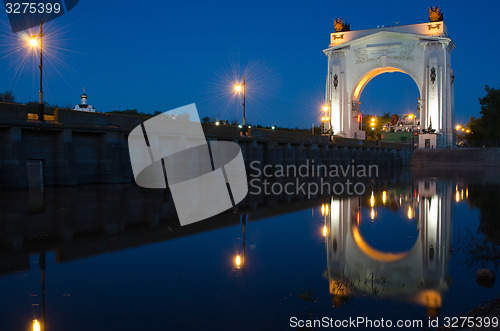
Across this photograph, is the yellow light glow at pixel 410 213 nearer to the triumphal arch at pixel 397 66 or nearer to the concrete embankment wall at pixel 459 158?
the concrete embankment wall at pixel 459 158

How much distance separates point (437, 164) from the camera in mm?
66375

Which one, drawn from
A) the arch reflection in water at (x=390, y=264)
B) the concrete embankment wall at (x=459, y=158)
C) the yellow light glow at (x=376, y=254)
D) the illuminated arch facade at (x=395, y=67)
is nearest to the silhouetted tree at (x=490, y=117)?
the illuminated arch facade at (x=395, y=67)

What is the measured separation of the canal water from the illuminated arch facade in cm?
6625

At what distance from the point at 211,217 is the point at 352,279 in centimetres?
740

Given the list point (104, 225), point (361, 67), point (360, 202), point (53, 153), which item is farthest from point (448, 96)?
point (104, 225)

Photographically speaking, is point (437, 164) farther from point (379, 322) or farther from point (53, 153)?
point (379, 322)

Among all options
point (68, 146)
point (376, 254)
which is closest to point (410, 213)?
point (376, 254)

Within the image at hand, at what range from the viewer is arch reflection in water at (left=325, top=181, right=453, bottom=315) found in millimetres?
7398

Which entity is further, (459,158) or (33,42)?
(459,158)

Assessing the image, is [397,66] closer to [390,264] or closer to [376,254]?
[376,254]

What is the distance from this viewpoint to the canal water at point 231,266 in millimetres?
6340

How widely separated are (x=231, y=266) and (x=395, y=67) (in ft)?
260

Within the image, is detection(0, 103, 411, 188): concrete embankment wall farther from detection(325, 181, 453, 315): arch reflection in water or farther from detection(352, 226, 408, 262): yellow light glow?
detection(352, 226, 408, 262): yellow light glow

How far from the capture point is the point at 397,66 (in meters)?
81.1
